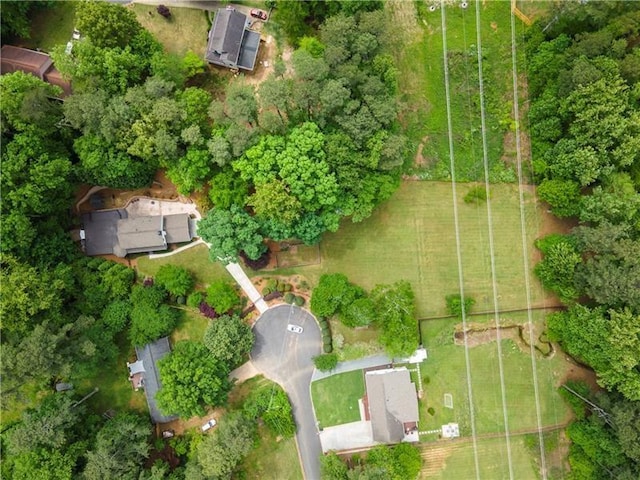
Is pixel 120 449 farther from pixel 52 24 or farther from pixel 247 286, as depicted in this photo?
pixel 52 24

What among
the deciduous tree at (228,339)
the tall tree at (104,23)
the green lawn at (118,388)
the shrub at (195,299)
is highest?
the tall tree at (104,23)

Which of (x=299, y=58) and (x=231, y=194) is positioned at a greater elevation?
(x=299, y=58)

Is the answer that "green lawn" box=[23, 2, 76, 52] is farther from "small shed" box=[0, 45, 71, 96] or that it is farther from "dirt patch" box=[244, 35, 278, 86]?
"dirt patch" box=[244, 35, 278, 86]

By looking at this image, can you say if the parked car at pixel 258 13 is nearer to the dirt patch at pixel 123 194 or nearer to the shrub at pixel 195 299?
the dirt patch at pixel 123 194

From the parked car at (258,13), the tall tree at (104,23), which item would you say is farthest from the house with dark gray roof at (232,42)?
the tall tree at (104,23)

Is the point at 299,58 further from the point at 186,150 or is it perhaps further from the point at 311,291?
the point at 311,291

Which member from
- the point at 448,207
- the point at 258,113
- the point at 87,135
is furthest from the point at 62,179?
the point at 448,207
